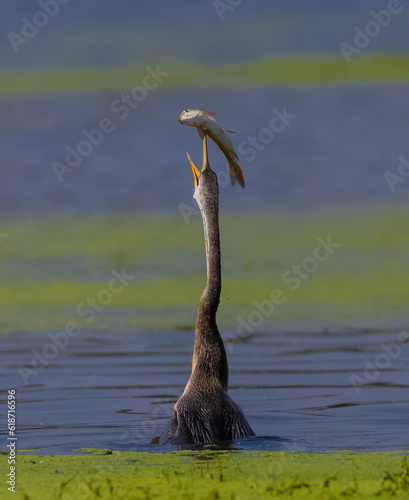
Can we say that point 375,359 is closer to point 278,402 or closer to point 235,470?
point 278,402

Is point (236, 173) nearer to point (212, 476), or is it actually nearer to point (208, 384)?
point (208, 384)

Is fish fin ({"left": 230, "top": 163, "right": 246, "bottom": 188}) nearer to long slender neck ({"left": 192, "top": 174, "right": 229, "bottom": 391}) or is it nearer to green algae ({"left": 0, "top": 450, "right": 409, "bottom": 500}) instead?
long slender neck ({"left": 192, "top": 174, "right": 229, "bottom": 391})

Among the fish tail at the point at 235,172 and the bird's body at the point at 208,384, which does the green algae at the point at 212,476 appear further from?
the fish tail at the point at 235,172

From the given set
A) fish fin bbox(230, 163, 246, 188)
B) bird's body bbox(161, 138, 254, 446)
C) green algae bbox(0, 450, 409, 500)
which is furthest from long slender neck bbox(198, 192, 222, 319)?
green algae bbox(0, 450, 409, 500)

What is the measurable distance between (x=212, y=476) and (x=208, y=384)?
7.77ft

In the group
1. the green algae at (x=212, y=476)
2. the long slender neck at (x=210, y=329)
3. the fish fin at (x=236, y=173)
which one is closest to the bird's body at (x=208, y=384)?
the long slender neck at (x=210, y=329)

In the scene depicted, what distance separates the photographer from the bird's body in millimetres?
9289

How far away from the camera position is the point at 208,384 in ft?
31.3

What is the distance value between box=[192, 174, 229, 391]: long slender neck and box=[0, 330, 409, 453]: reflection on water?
2.24 ft

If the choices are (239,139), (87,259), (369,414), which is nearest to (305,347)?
(369,414)

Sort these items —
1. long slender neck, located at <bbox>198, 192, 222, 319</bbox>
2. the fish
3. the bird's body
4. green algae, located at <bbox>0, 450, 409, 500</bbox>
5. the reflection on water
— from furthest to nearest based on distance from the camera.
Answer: the reflection on water → the fish → long slender neck, located at <bbox>198, 192, 222, 319</bbox> → the bird's body → green algae, located at <bbox>0, 450, 409, 500</bbox>

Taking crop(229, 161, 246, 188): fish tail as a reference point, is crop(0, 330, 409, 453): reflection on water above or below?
below

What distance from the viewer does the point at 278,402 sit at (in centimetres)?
1266

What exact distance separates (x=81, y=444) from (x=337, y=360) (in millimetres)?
5689
